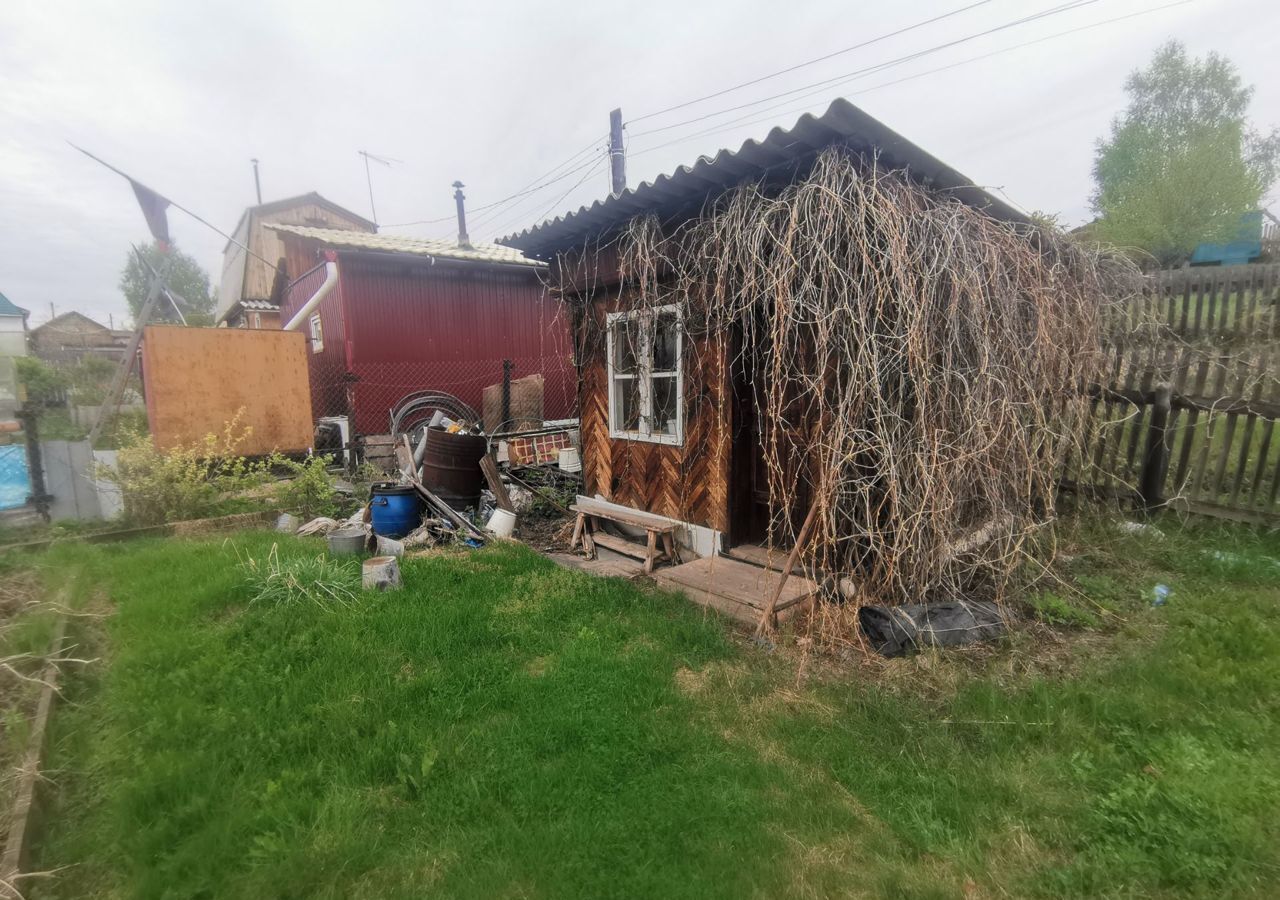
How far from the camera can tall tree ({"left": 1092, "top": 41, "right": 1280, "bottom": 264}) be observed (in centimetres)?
1333

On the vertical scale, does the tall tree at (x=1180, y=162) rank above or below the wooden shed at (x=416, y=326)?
above

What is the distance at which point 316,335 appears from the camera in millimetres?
11602

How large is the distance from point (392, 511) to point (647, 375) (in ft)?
10.5

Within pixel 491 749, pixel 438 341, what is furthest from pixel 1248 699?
pixel 438 341

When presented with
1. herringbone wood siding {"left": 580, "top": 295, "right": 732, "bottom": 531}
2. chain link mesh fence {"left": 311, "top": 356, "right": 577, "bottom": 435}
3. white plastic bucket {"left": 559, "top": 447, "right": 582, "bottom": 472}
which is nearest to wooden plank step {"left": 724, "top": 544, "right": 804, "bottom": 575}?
herringbone wood siding {"left": 580, "top": 295, "right": 732, "bottom": 531}

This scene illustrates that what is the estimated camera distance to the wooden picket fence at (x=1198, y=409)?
4.61 metres

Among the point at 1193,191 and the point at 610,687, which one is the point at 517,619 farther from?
the point at 1193,191

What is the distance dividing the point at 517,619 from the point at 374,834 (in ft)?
5.80

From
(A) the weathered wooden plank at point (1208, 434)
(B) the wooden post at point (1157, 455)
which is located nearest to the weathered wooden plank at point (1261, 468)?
(A) the weathered wooden plank at point (1208, 434)

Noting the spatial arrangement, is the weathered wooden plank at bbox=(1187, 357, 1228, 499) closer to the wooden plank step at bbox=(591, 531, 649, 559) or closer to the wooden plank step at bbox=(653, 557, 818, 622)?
the wooden plank step at bbox=(653, 557, 818, 622)

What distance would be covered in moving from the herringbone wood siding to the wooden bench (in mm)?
155

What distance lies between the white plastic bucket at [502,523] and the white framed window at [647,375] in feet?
5.13

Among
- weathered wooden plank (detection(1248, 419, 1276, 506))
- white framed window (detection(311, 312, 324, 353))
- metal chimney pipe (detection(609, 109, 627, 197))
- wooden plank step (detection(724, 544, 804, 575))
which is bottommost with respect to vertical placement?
wooden plank step (detection(724, 544, 804, 575))

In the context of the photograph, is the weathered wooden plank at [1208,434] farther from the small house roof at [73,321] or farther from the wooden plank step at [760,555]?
the small house roof at [73,321]
